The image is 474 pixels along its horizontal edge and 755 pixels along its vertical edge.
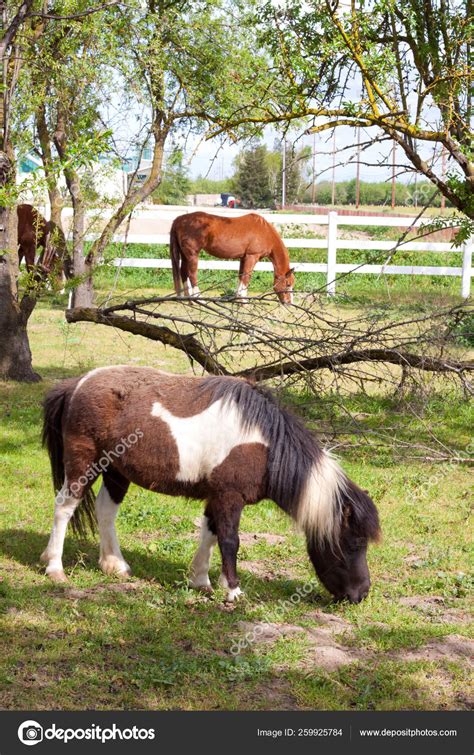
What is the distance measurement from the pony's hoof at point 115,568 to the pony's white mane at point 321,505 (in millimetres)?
1226

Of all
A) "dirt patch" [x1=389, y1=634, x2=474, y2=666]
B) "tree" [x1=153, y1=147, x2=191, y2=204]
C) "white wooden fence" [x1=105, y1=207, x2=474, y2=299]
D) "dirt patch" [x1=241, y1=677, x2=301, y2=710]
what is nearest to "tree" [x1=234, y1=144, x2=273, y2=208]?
"tree" [x1=153, y1=147, x2=191, y2=204]

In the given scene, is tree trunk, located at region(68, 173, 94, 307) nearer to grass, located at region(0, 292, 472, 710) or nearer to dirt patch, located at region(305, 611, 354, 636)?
grass, located at region(0, 292, 472, 710)

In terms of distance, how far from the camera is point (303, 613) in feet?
16.5

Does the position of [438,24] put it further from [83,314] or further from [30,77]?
[30,77]

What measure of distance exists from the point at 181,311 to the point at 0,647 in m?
10.7

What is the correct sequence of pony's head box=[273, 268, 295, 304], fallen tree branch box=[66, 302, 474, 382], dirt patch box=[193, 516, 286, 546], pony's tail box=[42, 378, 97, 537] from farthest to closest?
fallen tree branch box=[66, 302, 474, 382]
pony's head box=[273, 268, 295, 304]
dirt patch box=[193, 516, 286, 546]
pony's tail box=[42, 378, 97, 537]

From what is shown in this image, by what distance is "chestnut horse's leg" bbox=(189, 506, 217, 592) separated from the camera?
5.22 m

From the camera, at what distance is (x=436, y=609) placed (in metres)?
5.12

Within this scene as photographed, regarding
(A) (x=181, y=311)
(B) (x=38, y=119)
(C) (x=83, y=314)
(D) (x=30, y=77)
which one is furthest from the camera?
(A) (x=181, y=311)

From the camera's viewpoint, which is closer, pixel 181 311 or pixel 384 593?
pixel 384 593

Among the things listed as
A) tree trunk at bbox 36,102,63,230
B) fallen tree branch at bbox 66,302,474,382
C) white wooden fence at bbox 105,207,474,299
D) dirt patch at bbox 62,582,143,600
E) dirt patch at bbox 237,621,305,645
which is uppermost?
tree trunk at bbox 36,102,63,230

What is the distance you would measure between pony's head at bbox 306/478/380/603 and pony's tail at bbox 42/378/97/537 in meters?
1.56

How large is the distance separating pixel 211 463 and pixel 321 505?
2.32 feet

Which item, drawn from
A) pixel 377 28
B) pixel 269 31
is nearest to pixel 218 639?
pixel 269 31
